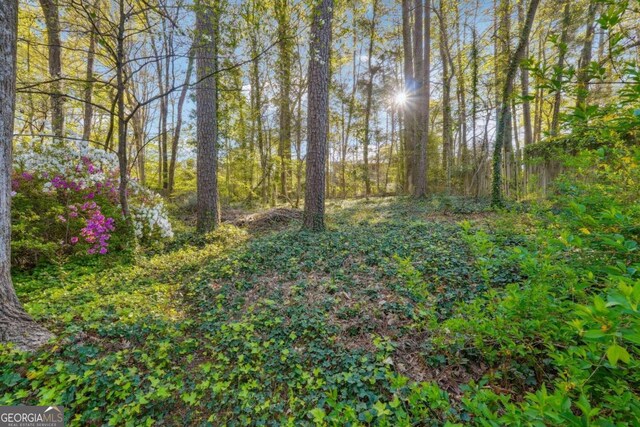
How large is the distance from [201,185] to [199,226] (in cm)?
89

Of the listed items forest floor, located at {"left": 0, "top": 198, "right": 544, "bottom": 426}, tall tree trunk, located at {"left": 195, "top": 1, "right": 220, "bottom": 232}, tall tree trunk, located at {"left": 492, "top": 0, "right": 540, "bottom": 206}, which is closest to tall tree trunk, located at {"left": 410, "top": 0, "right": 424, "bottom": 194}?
tall tree trunk, located at {"left": 492, "top": 0, "right": 540, "bottom": 206}

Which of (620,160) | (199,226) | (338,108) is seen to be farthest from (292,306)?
(338,108)

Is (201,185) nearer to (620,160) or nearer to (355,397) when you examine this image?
(355,397)

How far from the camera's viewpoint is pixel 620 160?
206 centimetres

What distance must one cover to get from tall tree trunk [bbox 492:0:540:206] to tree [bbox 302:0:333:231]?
3469 mm

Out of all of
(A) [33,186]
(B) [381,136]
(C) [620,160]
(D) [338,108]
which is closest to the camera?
(C) [620,160]

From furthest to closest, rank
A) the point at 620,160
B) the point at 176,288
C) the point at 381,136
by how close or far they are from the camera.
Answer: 1. the point at 381,136
2. the point at 176,288
3. the point at 620,160

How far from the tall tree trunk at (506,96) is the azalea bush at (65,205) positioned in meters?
7.47

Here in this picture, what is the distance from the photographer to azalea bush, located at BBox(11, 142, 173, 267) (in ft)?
12.8

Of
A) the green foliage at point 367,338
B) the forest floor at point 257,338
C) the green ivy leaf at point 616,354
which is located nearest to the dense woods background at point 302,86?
the forest floor at point 257,338

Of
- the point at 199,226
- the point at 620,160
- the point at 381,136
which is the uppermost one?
the point at 381,136

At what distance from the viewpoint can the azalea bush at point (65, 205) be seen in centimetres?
391

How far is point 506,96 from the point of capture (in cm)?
543

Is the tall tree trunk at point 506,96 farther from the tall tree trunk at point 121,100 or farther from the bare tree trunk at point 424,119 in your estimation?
the tall tree trunk at point 121,100
